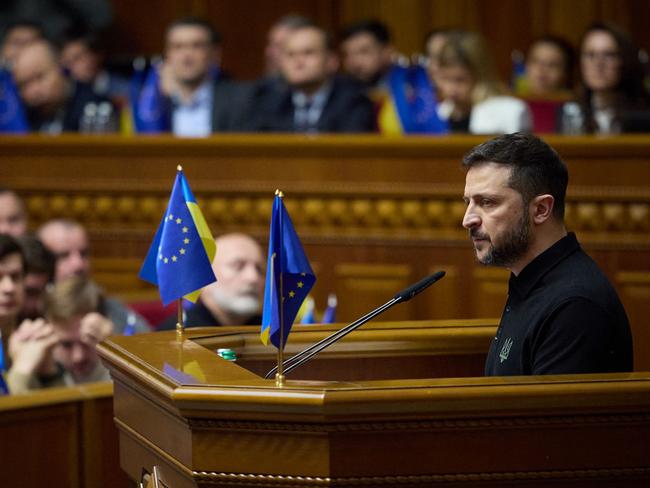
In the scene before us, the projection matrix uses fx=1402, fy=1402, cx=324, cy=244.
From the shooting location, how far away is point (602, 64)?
6340 millimetres

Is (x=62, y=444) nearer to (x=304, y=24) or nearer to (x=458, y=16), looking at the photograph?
(x=304, y=24)

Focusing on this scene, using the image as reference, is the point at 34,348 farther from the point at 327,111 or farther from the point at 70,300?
the point at 327,111

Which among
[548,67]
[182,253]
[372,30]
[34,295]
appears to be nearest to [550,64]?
[548,67]

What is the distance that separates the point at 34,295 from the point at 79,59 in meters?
4.11

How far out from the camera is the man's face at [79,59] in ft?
28.9

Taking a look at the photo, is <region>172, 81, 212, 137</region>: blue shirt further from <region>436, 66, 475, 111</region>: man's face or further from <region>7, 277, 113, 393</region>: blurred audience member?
<region>7, 277, 113, 393</region>: blurred audience member

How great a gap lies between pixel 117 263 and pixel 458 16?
155 inches

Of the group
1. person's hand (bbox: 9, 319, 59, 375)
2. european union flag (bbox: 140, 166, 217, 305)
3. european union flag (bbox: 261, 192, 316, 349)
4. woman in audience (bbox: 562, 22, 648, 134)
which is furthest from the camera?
woman in audience (bbox: 562, 22, 648, 134)

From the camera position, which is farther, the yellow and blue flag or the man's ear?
the yellow and blue flag

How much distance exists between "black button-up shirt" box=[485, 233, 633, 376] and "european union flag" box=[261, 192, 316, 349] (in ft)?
1.50

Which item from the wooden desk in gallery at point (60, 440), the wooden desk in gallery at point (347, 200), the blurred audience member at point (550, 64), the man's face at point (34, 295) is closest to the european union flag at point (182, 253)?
the wooden desk in gallery at point (60, 440)

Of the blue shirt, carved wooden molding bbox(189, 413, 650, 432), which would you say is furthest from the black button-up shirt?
the blue shirt

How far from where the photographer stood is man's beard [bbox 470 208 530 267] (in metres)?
2.81

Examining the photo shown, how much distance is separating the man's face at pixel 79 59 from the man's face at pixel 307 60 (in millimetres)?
2424
